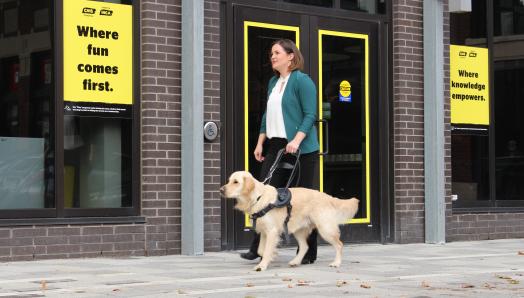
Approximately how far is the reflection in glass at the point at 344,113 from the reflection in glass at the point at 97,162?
278cm

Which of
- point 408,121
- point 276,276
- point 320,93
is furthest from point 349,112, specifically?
point 276,276

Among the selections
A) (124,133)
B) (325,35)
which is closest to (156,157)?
(124,133)

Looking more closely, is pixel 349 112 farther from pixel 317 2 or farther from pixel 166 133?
pixel 166 133

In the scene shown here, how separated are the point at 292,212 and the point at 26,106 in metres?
2.98

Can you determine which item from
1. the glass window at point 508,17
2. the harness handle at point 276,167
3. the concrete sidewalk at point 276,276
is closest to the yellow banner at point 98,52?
the concrete sidewalk at point 276,276

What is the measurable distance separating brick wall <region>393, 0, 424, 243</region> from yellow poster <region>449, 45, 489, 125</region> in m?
0.67

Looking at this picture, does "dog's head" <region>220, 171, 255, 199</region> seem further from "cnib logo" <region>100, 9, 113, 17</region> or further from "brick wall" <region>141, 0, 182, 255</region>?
"cnib logo" <region>100, 9, 113, 17</region>

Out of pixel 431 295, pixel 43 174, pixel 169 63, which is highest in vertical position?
pixel 169 63

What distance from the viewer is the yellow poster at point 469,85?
13.9 metres

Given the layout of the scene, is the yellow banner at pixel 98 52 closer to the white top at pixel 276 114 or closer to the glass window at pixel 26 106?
the glass window at pixel 26 106

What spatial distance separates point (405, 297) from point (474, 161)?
713cm

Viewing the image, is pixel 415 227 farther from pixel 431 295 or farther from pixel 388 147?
pixel 431 295

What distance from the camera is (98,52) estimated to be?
35.2ft

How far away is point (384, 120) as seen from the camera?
1324 cm
